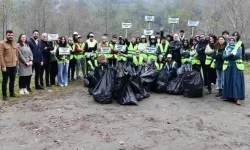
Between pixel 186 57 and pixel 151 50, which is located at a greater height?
pixel 151 50

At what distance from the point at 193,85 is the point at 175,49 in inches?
70.7

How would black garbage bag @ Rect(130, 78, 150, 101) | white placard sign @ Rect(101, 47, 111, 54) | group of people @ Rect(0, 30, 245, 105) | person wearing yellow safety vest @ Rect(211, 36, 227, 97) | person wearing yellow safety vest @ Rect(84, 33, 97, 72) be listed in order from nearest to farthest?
group of people @ Rect(0, 30, 245, 105)
black garbage bag @ Rect(130, 78, 150, 101)
person wearing yellow safety vest @ Rect(211, 36, 227, 97)
white placard sign @ Rect(101, 47, 111, 54)
person wearing yellow safety vest @ Rect(84, 33, 97, 72)

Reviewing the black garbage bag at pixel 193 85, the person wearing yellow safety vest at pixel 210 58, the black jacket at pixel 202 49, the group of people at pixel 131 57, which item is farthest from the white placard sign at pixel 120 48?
the person wearing yellow safety vest at pixel 210 58

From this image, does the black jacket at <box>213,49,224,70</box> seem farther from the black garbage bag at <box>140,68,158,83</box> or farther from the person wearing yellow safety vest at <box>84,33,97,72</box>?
the person wearing yellow safety vest at <box>84,33,97,72</box>

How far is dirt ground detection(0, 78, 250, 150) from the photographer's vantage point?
4797 mm

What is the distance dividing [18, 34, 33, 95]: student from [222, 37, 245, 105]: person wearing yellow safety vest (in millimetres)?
5286

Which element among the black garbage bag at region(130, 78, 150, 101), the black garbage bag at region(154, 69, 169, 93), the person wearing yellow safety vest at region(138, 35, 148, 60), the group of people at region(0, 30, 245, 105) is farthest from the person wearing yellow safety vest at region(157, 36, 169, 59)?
the black garbage bag at region(130, 78, 150, 101)

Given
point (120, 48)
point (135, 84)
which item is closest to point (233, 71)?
point (135, 84)

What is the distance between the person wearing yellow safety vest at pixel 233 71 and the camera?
724 cm

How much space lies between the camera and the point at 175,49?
9367 millimetres

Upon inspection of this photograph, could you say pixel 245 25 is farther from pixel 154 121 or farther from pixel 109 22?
pixel 154 121

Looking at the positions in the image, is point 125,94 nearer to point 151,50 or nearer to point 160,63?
point 160,63

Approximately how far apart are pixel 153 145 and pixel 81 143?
1208 mm

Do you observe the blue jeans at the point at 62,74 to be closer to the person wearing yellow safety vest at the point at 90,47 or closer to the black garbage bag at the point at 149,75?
the person wearing yellow safety vest at the point at 90,47
